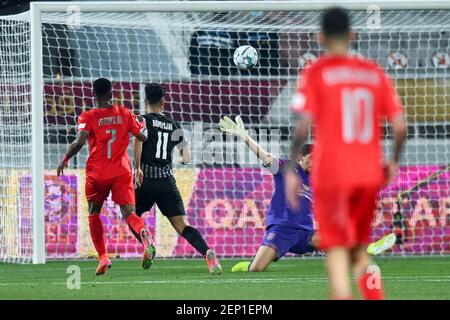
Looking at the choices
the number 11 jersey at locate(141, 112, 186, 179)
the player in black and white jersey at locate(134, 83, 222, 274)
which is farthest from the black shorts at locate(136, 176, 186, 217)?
the number 11 jersey at locate(141, 112, 186, 179)

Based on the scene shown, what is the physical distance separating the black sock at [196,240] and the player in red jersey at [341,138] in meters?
5.44

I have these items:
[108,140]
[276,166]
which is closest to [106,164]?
[108,140]

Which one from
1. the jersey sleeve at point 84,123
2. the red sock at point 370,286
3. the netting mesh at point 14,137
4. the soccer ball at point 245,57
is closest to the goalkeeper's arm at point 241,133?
the jersey sleeve at point 84,123

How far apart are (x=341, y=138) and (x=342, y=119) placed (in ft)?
0.31

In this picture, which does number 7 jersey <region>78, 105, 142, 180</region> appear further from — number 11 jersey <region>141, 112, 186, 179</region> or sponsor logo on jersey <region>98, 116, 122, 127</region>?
number 11 jersey <region>141, 112, 186, 179</region>

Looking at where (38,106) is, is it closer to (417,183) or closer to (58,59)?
(58,59)

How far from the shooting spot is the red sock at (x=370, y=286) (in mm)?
6509

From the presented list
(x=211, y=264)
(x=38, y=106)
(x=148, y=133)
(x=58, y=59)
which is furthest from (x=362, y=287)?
(x=58, y=59)

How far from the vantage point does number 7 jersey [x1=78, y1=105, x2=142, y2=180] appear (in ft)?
37.2

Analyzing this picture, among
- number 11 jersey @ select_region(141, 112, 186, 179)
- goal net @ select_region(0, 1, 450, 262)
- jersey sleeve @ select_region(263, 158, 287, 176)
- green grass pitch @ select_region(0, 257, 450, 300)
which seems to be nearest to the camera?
green grass pitch @ select_region(0, 257, 450, 300)

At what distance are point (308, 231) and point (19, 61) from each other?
5.28m

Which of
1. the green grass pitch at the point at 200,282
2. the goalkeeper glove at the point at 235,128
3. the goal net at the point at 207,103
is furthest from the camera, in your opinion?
the goal net at the point at 207,103

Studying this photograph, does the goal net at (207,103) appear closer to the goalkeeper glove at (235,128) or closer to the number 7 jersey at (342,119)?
the goalkeeper glove at (235,128)

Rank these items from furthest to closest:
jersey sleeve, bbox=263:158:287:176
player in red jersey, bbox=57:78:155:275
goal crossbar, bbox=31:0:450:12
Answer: goal crossbar, bbox=31:0:450:12
player in red jersey, bbox=57:78:155:275
jersey sleeve, bbox=263:158:287:176
